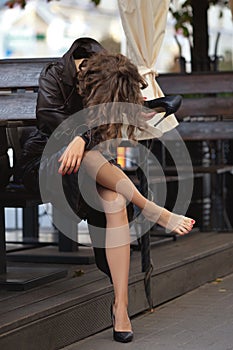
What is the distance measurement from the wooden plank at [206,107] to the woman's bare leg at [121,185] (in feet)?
12.4

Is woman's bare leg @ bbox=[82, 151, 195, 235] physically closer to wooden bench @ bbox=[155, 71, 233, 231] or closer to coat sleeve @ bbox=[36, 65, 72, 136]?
coat sleeve @ bbox=[36, 65, 72, 136]

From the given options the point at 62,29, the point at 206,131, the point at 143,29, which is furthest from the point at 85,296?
the point at 62,29

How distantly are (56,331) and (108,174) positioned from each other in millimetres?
707

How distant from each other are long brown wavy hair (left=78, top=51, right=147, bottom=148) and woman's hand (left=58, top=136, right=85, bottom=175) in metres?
0.13

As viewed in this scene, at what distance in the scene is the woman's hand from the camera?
4.18m

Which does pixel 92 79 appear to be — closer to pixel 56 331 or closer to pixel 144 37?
pixel 56 331

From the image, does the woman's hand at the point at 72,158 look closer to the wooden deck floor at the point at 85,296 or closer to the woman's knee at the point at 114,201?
the woman's knee at the point at 114,201

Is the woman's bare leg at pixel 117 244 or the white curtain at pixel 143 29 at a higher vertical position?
the white curtain at pixel 143 29

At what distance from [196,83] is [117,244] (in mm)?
3947

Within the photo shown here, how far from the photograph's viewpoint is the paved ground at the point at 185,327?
440cm

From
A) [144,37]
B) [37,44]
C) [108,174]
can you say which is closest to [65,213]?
[108,174]

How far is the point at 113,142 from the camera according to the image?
4.39m

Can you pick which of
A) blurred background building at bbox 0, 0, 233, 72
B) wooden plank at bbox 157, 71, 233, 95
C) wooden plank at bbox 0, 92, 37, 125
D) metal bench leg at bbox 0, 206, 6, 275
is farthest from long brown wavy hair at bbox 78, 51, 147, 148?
blurred background building at bbox 0, 0, 233, 72

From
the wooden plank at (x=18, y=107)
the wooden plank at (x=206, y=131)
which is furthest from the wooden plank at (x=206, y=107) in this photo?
the wooden plank at (x=18, y=107)
